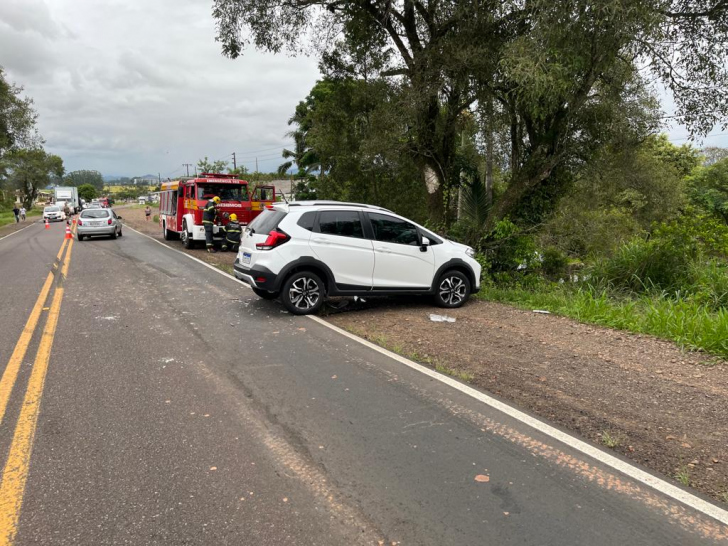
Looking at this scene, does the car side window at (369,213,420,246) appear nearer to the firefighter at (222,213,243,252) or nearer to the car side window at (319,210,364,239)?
the car side window at (319,210,364,239)

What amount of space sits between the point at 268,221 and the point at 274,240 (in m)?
0.55

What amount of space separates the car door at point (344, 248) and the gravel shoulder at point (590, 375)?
627mm

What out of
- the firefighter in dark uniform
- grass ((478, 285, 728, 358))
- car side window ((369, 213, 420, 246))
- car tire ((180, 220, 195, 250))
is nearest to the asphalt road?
car side window ((369, 213, 420, 246))

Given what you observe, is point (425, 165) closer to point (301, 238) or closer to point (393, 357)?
point (301, 238)

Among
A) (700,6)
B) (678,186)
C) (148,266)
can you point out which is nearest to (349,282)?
(148,266)

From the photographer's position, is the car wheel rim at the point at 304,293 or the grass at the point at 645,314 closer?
the grass at the point at 645,314

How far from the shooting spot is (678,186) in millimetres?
28406

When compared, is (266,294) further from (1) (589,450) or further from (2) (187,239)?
(2) (187,239)

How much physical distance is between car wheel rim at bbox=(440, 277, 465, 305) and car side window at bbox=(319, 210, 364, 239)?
1.75 meters

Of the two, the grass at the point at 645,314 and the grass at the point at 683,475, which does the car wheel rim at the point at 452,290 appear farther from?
the grass at the point at 683,475

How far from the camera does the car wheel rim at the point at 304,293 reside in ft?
25.8

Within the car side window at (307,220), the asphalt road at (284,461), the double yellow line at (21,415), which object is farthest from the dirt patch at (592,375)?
the double yellow line at (21,415)

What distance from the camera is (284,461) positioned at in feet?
11.6

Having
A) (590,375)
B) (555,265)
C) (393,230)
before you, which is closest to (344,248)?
(393,230)
